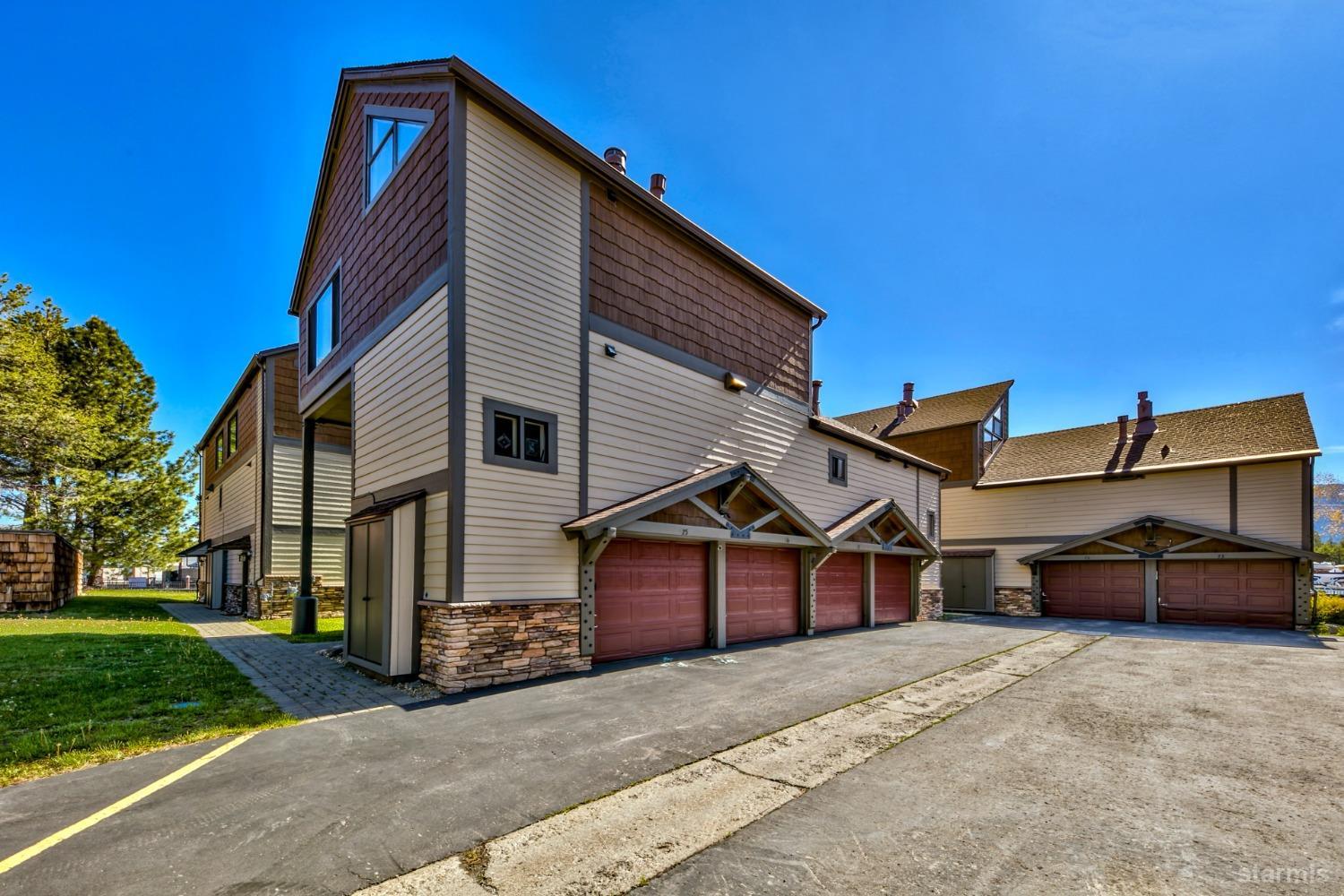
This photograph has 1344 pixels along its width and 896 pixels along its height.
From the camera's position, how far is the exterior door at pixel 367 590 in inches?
332

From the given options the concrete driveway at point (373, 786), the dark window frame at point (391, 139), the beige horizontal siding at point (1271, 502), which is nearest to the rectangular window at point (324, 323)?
the dark window frame at point (391, 139)

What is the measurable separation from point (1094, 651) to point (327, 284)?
58.8 feet

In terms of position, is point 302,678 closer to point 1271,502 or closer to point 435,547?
point 435,547

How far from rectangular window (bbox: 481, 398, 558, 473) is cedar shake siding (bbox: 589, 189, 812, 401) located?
7.68 ft

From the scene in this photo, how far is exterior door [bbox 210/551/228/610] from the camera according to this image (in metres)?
21.6

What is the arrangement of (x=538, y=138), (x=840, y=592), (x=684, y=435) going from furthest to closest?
(x=840, y=592), (x=684, y=435), (x=538, y=138)

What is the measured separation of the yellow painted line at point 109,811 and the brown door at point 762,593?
334 inches

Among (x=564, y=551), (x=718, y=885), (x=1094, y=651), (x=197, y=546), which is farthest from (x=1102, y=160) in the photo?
(x=197, y=546)

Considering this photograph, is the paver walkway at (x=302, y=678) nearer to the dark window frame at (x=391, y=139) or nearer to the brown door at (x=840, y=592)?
the dark window frame at (x=391, y=139)

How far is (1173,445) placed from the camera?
2109 centimetres

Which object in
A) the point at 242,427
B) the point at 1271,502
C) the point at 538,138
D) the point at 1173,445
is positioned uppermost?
the point at 538,138

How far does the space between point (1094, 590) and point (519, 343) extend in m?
22.0

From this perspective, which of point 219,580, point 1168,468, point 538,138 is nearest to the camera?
point 538,138

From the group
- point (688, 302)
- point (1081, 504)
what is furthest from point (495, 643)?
point (1081, 504)
